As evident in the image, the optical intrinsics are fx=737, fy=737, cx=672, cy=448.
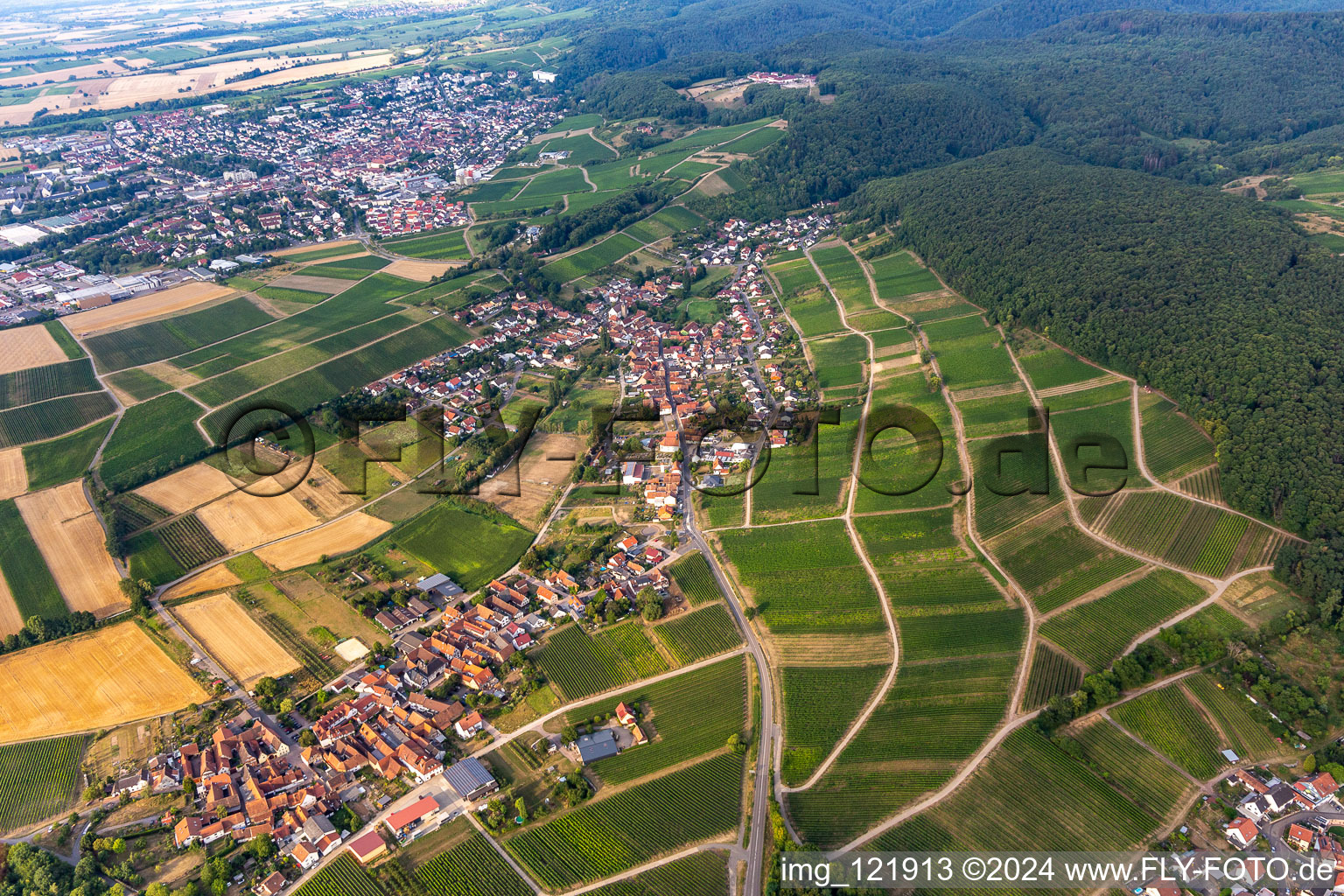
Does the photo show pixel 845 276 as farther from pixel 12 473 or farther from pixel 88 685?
pixel 12 473

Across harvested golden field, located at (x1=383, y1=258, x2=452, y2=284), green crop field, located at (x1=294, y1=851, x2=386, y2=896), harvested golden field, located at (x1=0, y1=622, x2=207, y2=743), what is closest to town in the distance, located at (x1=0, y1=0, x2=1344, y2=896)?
green crop field, located at (x1=294, y1=851, x2=386, y2=896)

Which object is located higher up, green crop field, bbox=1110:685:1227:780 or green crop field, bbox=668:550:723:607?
green crop field, bbox=668:550:723:607

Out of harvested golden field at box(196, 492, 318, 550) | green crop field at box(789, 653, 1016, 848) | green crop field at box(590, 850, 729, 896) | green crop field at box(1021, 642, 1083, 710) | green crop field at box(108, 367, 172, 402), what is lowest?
green crop field at box(1021, 642, 1083, 710)

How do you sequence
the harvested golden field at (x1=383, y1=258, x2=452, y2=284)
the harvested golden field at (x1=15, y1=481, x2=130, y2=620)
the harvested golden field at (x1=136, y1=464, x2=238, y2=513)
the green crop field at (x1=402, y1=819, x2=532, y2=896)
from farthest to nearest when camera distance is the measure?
the harvested golden field at (x1=383, y1=258, x2=452, y2=284)
the harvested golden field at (x1=136, y1=464, x2=238, y2=513)
the harvested golden field at (x1=15, y1=481, x2=130, y2=620)
the green crop field at (x1=402, y1=819, x2=532, y2=896)

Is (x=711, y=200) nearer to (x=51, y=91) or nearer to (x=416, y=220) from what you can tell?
(x=416, y=220)

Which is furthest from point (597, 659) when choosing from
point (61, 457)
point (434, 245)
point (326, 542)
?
point (434, 245)

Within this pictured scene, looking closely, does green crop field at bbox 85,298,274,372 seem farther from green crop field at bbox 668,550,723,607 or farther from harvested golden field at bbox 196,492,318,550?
green crop field at bbox 668,550,723,607
